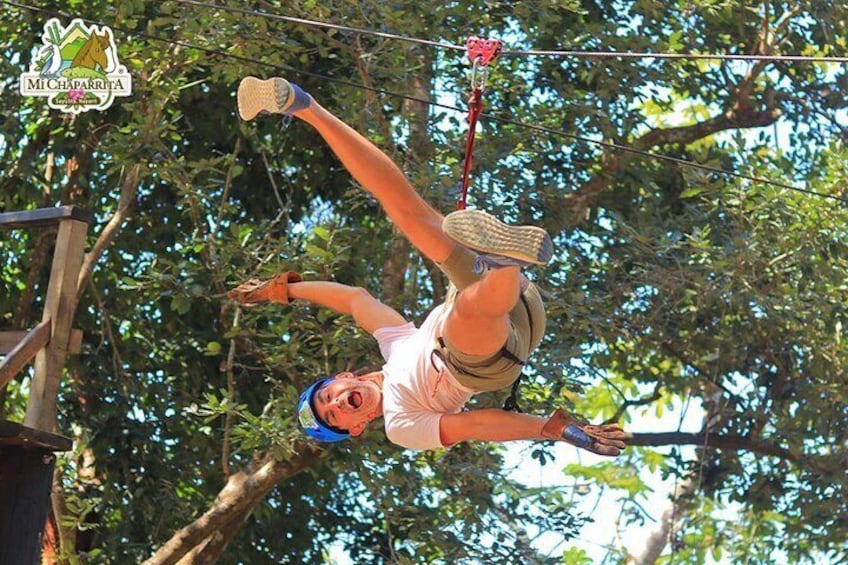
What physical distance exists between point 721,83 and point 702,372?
152 centimetres

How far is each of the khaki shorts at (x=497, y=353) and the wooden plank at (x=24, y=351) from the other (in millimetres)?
1914

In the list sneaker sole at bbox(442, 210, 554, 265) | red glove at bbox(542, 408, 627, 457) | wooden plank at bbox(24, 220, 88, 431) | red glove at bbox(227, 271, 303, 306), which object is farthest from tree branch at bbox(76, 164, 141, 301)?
sneaker sole at bbox(442, 210, 554, 265)

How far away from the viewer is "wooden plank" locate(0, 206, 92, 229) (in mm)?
5527

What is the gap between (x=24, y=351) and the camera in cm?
548

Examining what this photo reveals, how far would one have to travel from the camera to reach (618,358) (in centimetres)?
801

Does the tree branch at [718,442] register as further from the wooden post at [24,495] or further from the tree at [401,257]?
the wooden post at [24,495]

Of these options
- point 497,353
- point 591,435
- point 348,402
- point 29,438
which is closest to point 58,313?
point 29,438

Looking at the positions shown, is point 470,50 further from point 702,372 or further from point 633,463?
point 633,463

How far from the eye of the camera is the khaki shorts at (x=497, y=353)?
12.9ft

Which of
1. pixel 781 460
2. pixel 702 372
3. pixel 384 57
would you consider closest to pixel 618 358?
pixel 702 372

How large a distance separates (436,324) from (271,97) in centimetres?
72

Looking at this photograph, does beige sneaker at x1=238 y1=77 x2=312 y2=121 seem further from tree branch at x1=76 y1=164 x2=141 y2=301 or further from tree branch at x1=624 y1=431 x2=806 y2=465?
tree branch at x1=624 y1=431 x2=806 y2=465

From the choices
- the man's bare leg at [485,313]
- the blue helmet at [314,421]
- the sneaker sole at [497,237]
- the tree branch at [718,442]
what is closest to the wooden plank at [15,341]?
the blue helmet at [314,421]

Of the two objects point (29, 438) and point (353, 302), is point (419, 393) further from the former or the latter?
point (29, 438)
